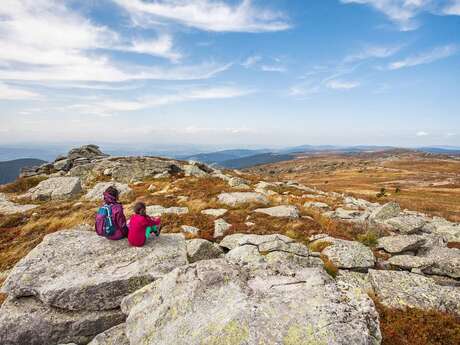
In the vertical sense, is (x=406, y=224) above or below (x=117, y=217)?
below

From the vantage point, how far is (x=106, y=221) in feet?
38.6

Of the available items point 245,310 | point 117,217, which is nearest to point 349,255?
point 245,310

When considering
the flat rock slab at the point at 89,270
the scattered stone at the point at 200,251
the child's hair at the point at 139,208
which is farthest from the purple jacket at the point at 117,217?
the scattered stone at the point at 200,251

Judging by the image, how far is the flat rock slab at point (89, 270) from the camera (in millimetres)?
9180

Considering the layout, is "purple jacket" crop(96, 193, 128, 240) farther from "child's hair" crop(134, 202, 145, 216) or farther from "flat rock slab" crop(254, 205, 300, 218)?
"flat rock slab" crop(254, 205, 300, 218)

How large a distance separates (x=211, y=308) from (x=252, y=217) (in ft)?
42.8

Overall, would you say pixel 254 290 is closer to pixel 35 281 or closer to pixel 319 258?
pixel 319 258

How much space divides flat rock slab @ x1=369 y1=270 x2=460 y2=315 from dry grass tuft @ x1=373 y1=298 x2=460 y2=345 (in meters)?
0.43

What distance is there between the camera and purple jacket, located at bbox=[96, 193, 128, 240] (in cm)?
1170

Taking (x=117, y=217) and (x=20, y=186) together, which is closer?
(x=117, y=217)

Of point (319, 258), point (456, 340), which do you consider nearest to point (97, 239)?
point (319, 258)

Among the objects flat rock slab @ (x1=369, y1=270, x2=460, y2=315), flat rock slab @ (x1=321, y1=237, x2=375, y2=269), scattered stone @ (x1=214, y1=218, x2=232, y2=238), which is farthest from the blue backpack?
flat rock slab @ (x1=369, y1=270, x2=460, y2=315)

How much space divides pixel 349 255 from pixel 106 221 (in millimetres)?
10277

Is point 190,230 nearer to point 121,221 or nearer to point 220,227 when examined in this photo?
point 220,227
